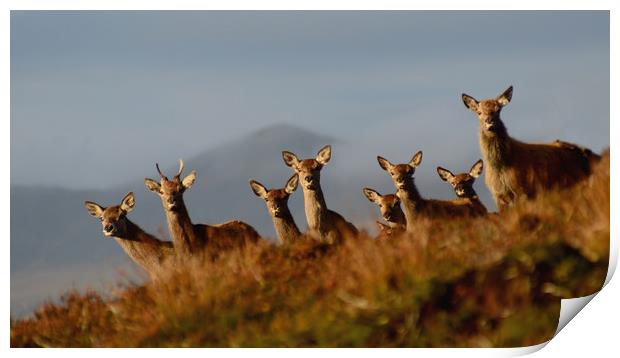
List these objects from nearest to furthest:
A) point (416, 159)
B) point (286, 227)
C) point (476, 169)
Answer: point (416, 159), point (476, 169), point (286, 227)

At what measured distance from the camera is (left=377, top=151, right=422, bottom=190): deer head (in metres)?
13.0

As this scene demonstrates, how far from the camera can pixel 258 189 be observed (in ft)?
43.3

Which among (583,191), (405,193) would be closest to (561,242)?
(583,191)

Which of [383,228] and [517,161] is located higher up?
[517,161]

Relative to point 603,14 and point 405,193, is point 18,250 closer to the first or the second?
point 405,193

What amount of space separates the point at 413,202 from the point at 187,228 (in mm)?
1878

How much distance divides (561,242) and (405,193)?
1512 mm

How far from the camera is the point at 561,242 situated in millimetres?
12555

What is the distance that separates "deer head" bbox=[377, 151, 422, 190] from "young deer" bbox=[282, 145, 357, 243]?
1.49 ft

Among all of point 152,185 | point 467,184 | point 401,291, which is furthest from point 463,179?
point 152,185

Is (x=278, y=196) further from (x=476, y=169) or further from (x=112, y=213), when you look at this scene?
(x=476, y=169)

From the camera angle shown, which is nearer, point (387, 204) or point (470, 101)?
point (470, 101)

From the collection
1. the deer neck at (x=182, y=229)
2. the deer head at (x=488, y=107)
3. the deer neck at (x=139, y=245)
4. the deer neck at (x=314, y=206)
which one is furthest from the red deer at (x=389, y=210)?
the deer neck at (x=139, y=245)

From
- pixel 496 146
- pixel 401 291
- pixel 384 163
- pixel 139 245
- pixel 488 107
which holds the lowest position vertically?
pixel 401 291
